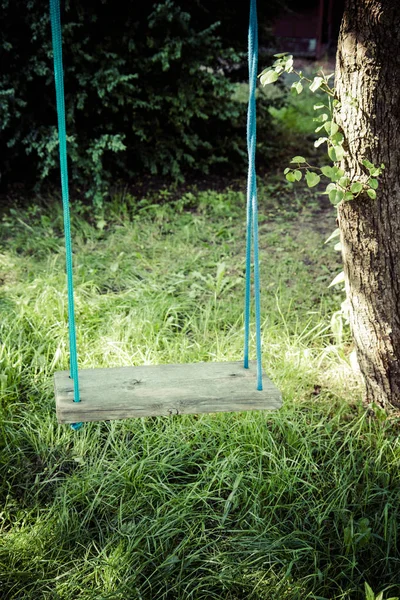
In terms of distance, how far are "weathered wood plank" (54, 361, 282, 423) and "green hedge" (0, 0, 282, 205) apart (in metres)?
2.74

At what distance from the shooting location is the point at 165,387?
7.24 ft

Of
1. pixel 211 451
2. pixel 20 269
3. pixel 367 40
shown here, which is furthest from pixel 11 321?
pixel 367 40

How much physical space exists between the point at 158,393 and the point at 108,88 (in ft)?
10.3

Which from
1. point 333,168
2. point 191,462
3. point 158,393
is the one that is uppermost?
point 333,168

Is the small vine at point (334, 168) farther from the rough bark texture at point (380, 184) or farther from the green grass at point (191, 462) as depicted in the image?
the green grass at point (191, 462)

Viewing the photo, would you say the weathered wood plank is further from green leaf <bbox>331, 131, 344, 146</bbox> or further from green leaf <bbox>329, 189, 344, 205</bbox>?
green leaf <bbox>331, 131, 344, 146</bbox>

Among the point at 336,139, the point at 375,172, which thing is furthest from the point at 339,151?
the point at 375,172

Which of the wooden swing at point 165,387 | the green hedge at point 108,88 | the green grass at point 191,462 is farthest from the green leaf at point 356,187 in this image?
the green hedge at point 108,88

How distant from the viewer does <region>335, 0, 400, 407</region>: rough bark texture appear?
2398mm

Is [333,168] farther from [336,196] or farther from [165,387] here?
[165,387]

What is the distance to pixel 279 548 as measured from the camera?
232 cm

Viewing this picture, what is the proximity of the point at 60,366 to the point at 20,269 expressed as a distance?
1166mm

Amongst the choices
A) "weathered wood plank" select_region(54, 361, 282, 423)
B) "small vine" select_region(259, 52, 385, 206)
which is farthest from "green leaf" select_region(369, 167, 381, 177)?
"weathered wood plank" select_region(54, 361, 282, 423)

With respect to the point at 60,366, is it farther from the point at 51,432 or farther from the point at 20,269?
the point at 20,269
